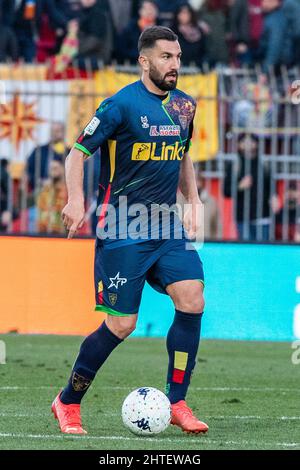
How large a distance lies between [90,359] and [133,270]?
1.98ft

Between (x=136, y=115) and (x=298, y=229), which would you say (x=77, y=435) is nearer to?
(x=136, y=115)

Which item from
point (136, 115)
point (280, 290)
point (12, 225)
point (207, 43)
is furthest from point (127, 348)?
point (207, 43)

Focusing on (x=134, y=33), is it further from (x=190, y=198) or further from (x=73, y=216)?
(x=73, y=216)

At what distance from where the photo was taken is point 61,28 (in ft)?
59.7

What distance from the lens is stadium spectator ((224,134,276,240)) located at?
1514 centimetres

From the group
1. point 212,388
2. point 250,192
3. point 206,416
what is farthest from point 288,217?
point 206,416

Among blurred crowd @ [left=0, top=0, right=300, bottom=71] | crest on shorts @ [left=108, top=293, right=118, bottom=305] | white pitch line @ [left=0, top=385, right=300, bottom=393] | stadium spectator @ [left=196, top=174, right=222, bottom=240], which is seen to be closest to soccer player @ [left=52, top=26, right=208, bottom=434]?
crest on shorts @ [left=108, top=293, right=118, bottom=305]

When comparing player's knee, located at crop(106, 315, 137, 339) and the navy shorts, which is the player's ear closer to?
the navy shorts

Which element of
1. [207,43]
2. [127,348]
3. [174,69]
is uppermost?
[207,43]

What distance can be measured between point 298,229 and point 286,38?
3942 mm

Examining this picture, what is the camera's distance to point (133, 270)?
772 cm
